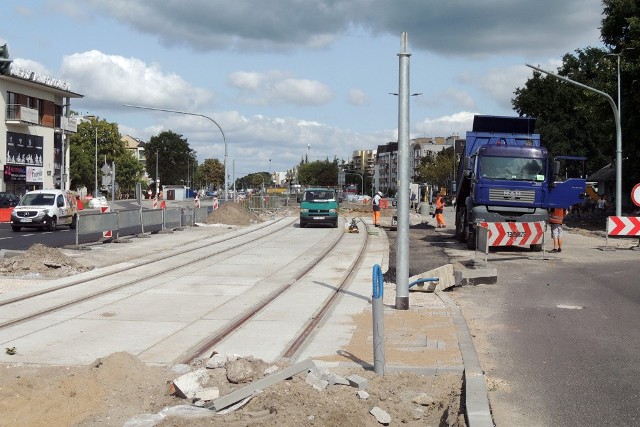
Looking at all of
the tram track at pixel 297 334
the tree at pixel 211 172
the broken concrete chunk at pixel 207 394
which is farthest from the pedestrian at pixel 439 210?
the tree at pixel 211 172

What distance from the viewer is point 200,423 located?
19.1 ft

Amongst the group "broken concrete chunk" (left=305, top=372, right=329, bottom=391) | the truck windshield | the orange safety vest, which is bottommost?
"broken concrete chunk" (left=305, top=372, right=329, bottom=391)

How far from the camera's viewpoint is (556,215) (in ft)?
76.8

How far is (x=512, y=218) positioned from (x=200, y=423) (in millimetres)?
19342

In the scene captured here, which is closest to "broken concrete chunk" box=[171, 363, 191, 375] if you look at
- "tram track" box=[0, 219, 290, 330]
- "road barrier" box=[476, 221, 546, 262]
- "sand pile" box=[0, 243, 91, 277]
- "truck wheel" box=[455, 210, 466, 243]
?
"tram track" box=[0, 219, 290, 330]

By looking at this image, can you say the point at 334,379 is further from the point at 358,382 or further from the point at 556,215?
the point at 556,215

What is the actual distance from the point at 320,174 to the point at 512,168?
456ft

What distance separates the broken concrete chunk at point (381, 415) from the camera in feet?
20.2

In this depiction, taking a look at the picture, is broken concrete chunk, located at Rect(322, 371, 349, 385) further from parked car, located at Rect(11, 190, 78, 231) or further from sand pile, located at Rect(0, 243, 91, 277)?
parked car, located at Rect(11, 190, 78, 231)

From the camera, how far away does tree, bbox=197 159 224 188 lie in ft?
568

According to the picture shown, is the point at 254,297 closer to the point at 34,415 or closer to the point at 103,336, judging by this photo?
the point at 103,336

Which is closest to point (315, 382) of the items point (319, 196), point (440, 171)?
point (319, 196)

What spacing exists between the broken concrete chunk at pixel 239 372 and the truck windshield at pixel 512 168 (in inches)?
710

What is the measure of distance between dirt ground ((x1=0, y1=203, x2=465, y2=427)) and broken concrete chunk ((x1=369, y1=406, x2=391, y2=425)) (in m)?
0.04
